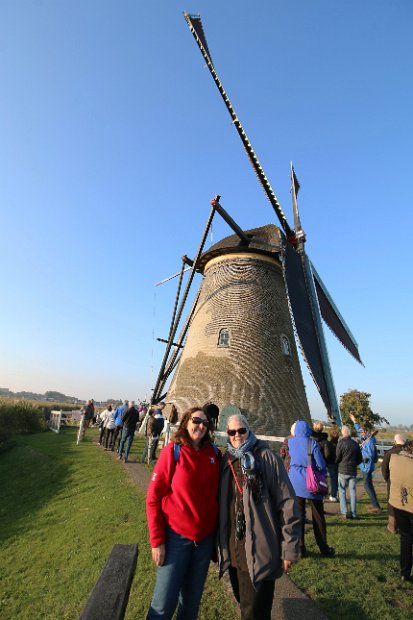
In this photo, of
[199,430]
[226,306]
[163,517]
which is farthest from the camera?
[226,306]

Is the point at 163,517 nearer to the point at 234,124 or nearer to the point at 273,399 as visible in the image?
the point at 273,399

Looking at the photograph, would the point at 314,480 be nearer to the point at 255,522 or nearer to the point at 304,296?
the point at 255,522

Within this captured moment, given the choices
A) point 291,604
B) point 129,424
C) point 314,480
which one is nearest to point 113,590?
point 291,604

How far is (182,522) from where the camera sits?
2.88 meters

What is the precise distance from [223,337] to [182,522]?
11439mm

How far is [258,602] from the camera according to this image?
273 cm

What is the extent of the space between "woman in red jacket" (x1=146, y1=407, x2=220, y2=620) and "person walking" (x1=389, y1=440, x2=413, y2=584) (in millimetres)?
3111

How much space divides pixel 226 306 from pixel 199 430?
11.7m

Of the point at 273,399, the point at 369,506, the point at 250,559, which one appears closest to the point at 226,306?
the point at 273,399

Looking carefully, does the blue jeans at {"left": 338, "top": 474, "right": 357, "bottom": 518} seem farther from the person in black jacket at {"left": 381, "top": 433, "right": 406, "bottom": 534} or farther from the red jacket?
the red jacket

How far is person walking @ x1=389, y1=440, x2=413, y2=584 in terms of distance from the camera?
4.63m

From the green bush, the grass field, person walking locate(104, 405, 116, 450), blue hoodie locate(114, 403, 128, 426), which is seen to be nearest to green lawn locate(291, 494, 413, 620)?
the grass field

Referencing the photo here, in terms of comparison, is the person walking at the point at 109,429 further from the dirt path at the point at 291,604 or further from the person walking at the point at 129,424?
the dirt path at the point at 291,604

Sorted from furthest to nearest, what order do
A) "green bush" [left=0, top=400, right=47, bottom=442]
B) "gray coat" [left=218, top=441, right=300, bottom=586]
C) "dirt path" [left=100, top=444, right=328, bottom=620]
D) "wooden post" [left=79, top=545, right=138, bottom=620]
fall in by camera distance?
"green bush" [left=0, top=400, right=47, bottom=442]
"dirt path" [left=100, top=444, right=328, bottom=620]
"gray coat" [left=218, top=441, right=300, bottom=586]
"wooden post" [left=79, top=545, right=138, bottom=620]
